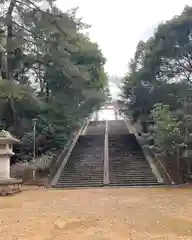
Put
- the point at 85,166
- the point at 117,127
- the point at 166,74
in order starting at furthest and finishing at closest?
the point at 117,127
the point at 166,74
the point at 85,166

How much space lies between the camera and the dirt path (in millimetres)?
6749

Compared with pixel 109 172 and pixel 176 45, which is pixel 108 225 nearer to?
pixel 109 172

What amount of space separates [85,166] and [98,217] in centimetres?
1141

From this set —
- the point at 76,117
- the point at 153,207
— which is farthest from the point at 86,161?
the point at 153,207

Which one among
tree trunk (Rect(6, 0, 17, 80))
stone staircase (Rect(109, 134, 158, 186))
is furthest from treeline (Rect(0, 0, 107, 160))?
stone staircase (Rect(109, 134, 158, 186))

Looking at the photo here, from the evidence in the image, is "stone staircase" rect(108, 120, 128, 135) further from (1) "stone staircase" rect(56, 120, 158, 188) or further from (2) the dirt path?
(2) the dirt path

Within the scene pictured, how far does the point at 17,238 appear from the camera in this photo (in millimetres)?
6594

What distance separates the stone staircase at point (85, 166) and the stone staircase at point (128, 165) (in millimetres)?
686

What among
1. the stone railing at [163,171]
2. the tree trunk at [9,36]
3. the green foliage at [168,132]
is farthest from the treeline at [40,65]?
the green foliage at [168,132]

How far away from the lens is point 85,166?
19.9m

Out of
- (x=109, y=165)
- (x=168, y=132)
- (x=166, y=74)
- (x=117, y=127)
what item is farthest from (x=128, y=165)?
(x=117, y=127)

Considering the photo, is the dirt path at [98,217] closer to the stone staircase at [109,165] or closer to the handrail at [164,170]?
the handrail at [164,170]

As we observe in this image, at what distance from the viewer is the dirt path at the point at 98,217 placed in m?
6.75

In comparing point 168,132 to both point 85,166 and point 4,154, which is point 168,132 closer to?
point 85,166
